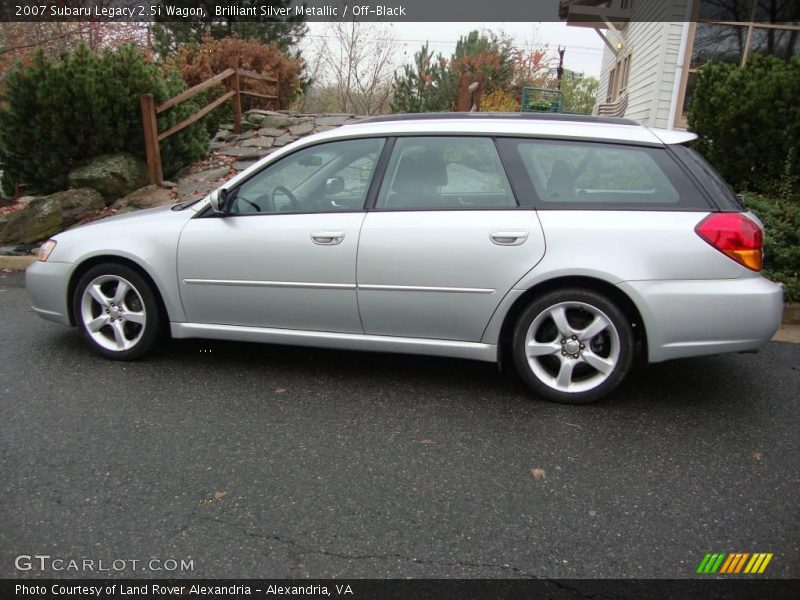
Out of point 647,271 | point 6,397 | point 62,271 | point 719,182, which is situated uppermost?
point 719,182

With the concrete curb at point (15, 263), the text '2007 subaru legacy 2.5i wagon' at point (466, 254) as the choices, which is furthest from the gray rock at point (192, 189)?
the text '2007 subaru legacy 2.5i wagon' at point (466, 254)

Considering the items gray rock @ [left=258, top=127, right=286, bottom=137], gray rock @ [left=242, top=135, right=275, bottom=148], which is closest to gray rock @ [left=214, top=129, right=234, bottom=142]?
gray rock @ [left=258, top=127, right=286, bottom=137]

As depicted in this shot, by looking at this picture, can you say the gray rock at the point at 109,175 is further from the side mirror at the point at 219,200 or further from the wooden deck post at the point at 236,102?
the side mirror at the point at 219,200

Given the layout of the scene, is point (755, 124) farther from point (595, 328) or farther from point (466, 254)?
point (466, 254)

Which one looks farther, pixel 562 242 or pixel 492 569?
pixel 562 242

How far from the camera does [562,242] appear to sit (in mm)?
3461

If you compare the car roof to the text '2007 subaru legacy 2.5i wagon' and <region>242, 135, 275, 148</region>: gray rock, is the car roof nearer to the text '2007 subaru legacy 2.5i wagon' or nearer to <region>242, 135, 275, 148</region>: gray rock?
the text '2007 subaru legacy 2.5i wagon'

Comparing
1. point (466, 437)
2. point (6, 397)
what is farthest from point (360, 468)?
point (6, 397)

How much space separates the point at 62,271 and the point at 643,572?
3828mm

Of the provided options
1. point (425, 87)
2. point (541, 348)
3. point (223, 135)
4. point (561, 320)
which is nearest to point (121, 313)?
point (541, 348)

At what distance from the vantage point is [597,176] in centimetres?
A: 363

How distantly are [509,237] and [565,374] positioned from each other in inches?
32.9

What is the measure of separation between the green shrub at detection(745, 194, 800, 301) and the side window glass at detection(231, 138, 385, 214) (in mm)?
3946
